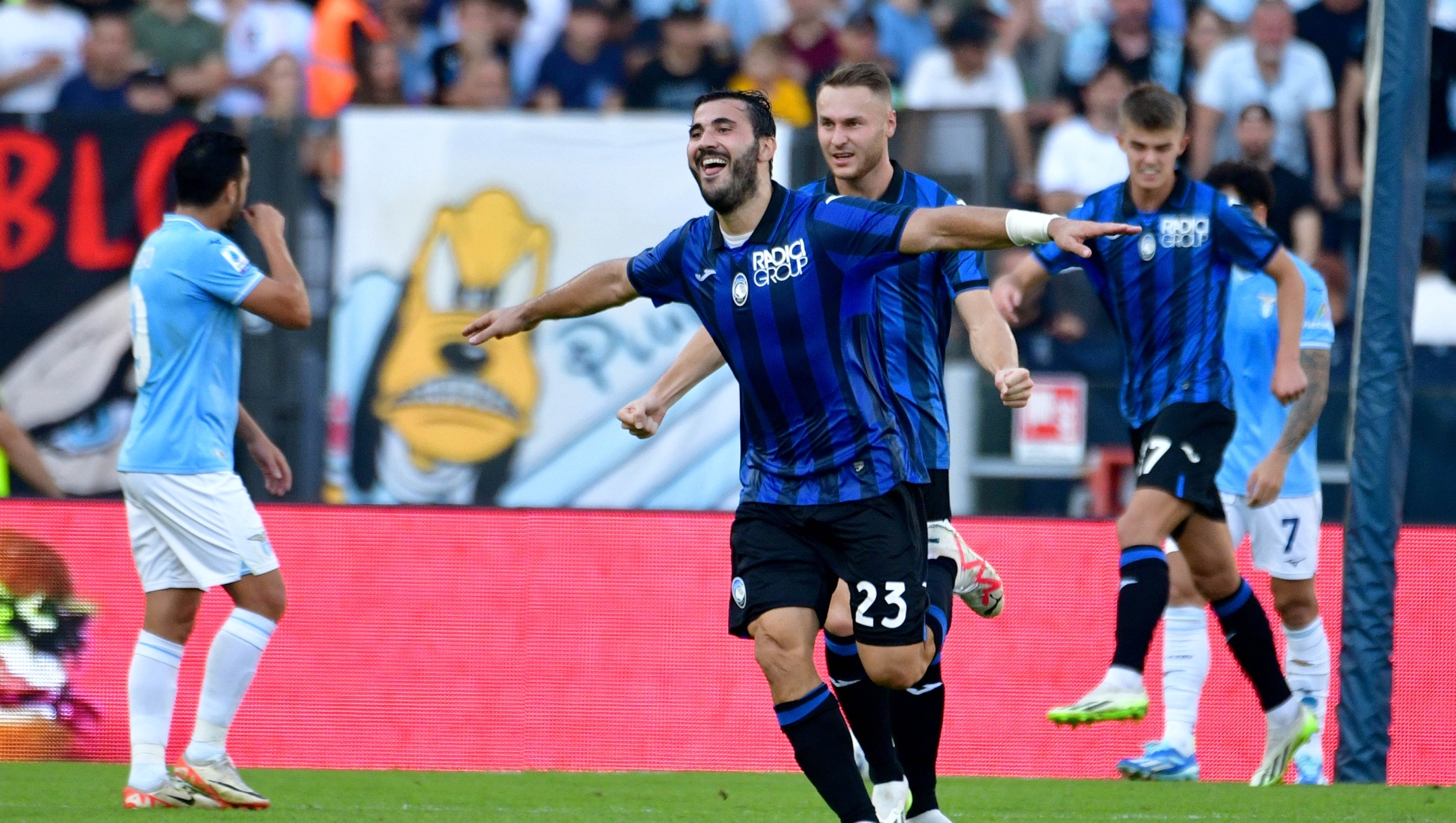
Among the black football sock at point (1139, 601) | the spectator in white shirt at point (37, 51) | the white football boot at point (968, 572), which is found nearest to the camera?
the white football boot at point (968, 572)

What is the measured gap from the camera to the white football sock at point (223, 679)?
20.4 feet

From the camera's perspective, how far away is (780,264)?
15.7 ft

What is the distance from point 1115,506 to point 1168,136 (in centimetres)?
351

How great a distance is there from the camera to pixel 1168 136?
6.38m

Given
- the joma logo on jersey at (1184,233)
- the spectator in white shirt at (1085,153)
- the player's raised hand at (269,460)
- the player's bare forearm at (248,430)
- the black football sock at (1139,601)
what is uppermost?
the spectator in white shirt at (1085,153)

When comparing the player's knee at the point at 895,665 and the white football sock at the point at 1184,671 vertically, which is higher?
the player's knee at the point at 895,665

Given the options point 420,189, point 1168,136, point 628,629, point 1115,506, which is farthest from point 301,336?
point 1168,136

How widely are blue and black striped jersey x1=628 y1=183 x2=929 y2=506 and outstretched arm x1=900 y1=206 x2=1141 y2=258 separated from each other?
0.09m

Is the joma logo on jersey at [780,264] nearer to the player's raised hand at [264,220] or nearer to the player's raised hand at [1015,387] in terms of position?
the player's raised hand at [1015,387]

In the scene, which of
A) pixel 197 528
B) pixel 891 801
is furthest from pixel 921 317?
pixel 197 528

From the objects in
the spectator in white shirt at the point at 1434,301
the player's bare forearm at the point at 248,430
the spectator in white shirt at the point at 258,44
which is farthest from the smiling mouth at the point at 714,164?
the spectator in white shirt at the point at 258,44

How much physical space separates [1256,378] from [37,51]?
8064 mm

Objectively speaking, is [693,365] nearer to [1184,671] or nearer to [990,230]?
[990,230]

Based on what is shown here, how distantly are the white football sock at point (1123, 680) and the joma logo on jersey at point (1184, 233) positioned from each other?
4.95 feet
